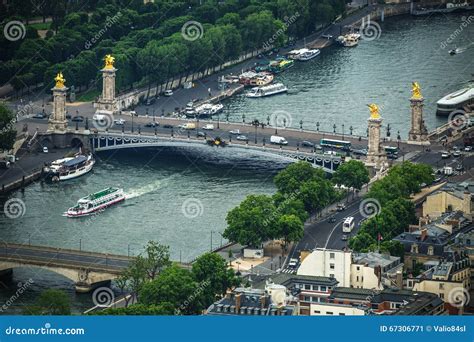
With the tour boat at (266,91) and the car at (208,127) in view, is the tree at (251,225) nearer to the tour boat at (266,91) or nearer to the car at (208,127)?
the car at (208,127)

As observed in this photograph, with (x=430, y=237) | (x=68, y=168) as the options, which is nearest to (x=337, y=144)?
(x=68, y=168)

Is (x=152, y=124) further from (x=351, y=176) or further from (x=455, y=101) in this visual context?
(x=351, y=176)

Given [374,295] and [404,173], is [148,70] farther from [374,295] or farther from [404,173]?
[374,295]

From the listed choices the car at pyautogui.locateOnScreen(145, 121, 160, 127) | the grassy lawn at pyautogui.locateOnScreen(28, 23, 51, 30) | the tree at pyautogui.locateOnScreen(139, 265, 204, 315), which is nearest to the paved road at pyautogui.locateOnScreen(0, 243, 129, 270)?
the tree at pyautogui.locateOnScreen(139, 265, 204, 315)

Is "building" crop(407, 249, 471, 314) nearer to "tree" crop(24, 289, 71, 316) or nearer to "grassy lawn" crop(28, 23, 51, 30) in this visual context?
"tree" crop(24, 289, 71, 316)

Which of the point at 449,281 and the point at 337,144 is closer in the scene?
the point at 449,281

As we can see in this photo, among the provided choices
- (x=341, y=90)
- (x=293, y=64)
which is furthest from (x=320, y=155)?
(x=293, y=64)
